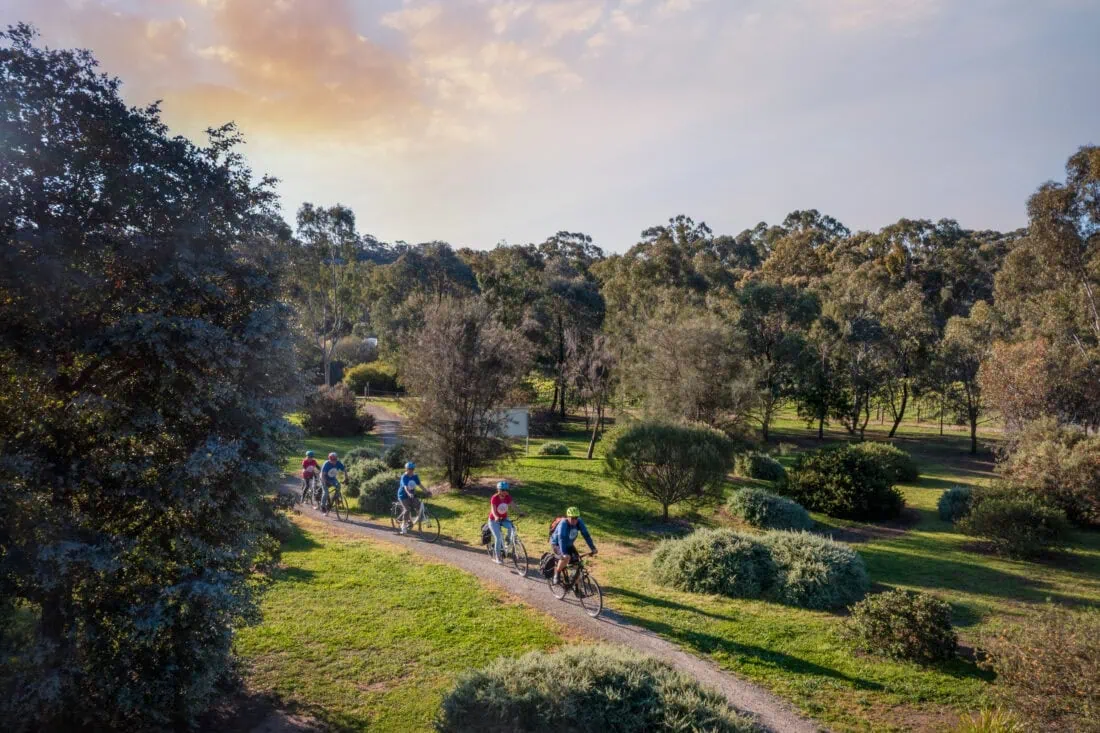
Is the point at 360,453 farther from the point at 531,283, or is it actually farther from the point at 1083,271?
the point at 1083,271

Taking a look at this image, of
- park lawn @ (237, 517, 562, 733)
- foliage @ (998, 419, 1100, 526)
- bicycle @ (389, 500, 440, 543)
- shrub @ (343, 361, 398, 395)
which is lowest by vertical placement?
park lawn @ (237, 517, 562, 733)

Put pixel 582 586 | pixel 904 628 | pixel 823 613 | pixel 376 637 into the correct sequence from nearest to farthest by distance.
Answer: pixel 904 628 → pixel 376 637 → pixel 823 613 → pixel 582 586

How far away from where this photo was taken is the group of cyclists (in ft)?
36.3

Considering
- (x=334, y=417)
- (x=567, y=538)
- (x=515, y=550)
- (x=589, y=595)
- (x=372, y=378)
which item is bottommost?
(x=589, y=595)

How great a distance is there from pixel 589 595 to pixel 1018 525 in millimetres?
12813

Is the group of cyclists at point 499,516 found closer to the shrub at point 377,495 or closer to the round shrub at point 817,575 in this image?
the shrub at point 377,495

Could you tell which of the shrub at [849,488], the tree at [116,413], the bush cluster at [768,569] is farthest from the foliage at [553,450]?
the tree at [116,413]

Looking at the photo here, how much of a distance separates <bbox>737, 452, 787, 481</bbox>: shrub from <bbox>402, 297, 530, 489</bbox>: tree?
11.2 meters

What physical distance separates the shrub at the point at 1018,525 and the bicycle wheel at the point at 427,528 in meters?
15.0

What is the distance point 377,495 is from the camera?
746 inches

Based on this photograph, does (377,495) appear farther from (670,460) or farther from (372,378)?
(372,378)

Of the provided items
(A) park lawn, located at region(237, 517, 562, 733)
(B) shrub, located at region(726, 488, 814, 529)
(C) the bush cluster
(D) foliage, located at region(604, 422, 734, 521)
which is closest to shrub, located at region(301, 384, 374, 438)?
(D) foliage, located at region(604, 422, 734, 521)

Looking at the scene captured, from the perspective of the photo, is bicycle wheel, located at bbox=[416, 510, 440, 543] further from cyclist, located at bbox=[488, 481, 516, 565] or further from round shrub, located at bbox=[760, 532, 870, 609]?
round shrub, located at bbox=[760, 532, 870, 609]

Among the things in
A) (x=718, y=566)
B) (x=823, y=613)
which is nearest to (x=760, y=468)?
(x=718, y=566)
